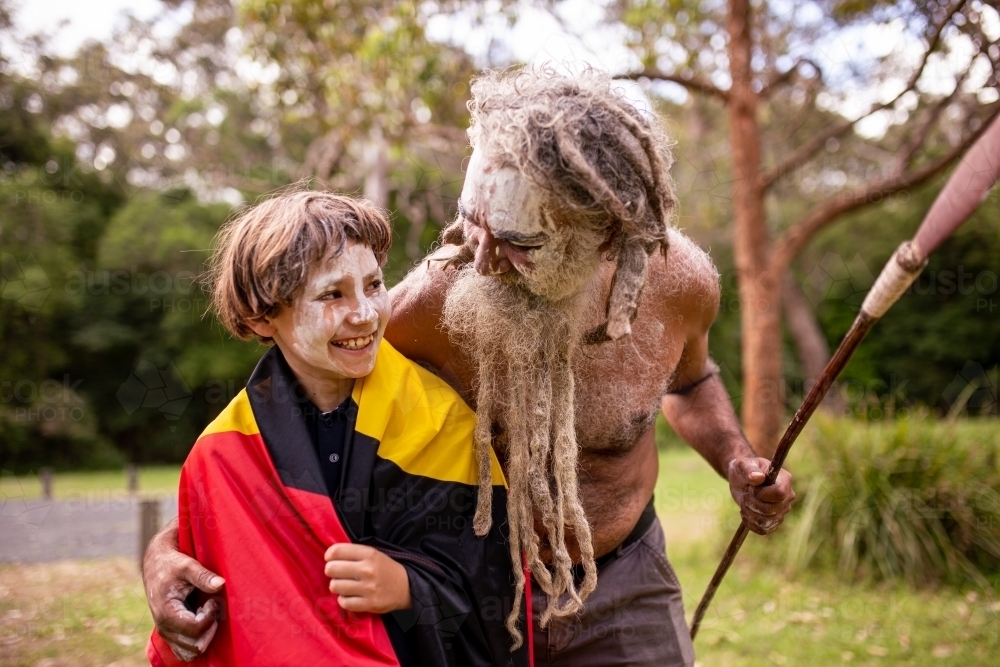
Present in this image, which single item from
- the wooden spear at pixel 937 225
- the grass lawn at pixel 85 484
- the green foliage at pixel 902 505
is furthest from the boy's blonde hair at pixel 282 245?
the grass lawn at pixel 85 484

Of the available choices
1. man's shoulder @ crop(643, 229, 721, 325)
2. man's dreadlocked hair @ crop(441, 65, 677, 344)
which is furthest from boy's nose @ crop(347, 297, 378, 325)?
man's shoulder @ crop(643, 229, 721, 325)

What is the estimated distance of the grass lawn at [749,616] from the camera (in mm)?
4672

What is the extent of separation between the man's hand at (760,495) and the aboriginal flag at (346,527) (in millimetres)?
721

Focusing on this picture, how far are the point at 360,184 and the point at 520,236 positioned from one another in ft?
37.3


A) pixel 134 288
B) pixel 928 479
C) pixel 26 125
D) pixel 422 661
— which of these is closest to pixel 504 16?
pixel 928 479

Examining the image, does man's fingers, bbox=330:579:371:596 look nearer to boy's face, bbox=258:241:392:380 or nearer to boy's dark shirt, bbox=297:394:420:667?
boy's dark shirt, bbox=297:394:420:667

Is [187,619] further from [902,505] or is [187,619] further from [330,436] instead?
[902,505]

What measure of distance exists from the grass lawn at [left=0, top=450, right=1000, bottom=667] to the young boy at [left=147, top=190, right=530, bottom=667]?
3.39m

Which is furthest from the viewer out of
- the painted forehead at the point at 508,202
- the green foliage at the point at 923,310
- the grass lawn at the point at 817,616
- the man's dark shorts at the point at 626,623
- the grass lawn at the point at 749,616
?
the green foliage at the point at 923,310

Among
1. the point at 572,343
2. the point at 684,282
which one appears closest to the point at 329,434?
the point at 572,343

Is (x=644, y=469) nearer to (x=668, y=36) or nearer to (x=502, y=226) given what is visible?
(x=502, y=226)

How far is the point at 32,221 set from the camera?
13.0 meters

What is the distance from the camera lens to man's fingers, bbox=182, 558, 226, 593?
1637mm

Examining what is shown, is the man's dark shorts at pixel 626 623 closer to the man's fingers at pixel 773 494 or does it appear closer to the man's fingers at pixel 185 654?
the man's fingers at pixel 773 494
